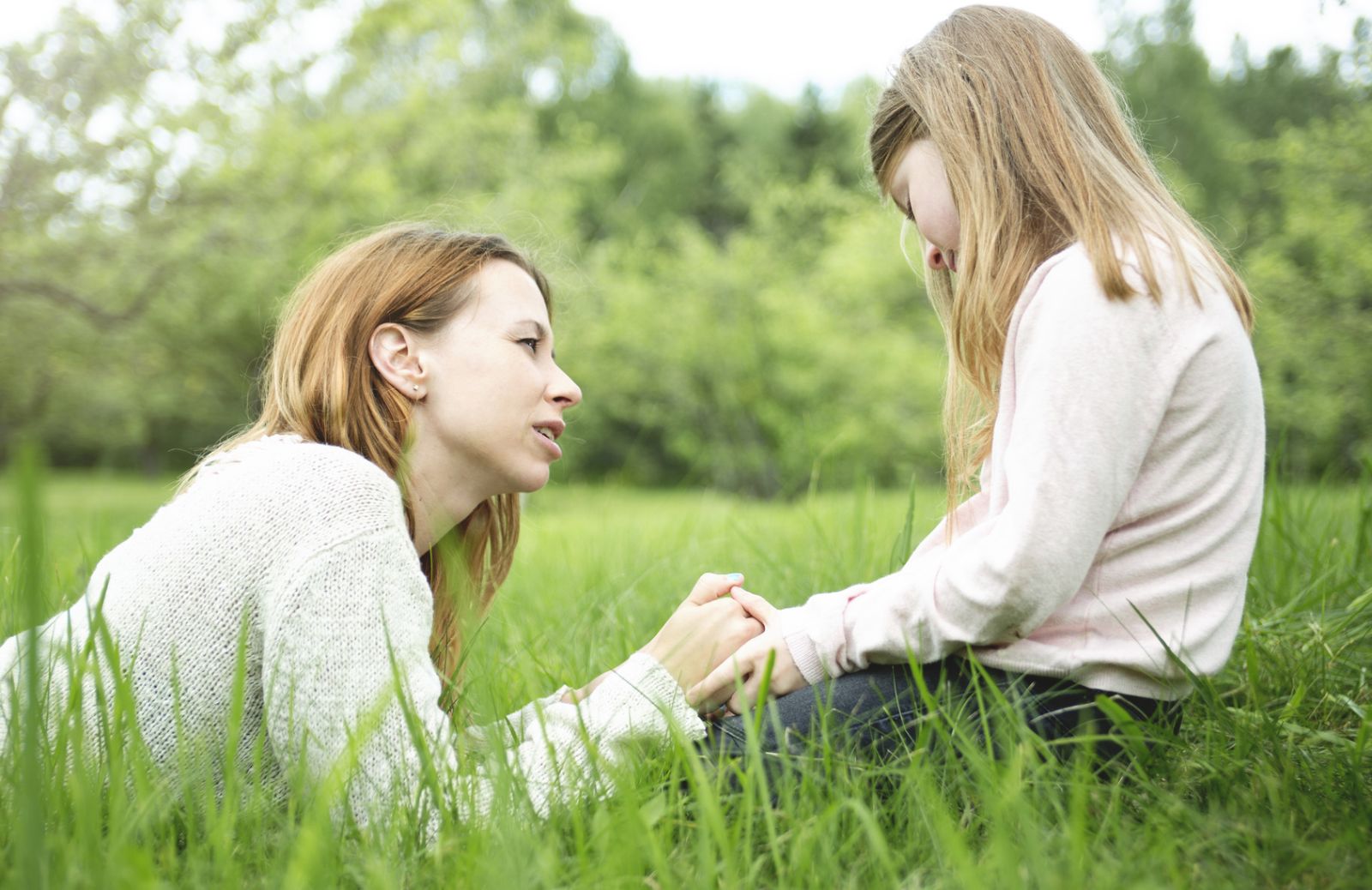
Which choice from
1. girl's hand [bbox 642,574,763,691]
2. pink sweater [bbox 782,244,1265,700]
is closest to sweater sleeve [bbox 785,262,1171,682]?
pink sweater [bbox 782,244,1265,700]

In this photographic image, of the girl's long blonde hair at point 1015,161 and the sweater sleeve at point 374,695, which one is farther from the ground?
the girl's long blonde hair at point 1015,161

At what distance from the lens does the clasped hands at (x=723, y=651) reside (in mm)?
1734

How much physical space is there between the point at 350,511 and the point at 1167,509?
3.85 ft

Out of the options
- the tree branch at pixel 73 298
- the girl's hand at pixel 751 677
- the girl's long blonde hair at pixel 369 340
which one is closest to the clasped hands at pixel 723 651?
the girl's hand at pixel 751 677

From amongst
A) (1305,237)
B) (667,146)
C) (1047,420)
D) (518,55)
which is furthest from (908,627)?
(667,146)

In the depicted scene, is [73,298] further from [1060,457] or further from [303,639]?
[1060,457]

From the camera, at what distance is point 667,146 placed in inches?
1146

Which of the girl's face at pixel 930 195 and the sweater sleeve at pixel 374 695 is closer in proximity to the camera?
the sweater sleeve at pixel 374 695

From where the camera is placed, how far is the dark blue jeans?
157cm

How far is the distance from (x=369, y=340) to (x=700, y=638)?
32.2 inches

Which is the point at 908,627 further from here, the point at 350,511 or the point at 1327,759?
the point at 350,511

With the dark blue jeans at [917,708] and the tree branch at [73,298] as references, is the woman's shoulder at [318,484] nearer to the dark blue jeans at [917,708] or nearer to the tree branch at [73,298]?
the dark blue jeans at [917,708]

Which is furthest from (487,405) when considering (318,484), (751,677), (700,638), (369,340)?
(751,677)

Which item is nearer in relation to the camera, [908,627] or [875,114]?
[908,627]
